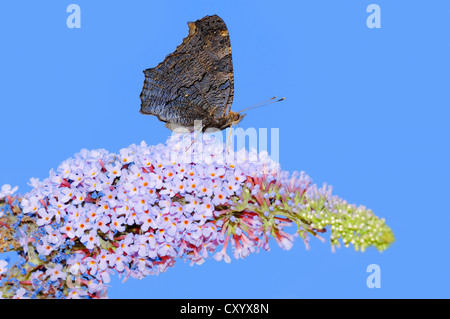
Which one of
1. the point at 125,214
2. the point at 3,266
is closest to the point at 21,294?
the point at 3,266

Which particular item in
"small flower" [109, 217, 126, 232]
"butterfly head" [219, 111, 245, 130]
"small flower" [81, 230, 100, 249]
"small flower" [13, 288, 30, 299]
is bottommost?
"small flower" [13, 288, 30, 299]

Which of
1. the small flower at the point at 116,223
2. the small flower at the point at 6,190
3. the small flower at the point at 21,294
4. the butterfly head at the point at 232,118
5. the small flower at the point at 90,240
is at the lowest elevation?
the small flower at the point at 21,294

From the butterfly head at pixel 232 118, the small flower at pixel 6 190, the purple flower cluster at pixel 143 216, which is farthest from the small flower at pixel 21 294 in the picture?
the butterfly head at pixel 232 118

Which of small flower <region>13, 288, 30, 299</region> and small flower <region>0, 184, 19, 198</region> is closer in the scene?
small flower <region>13, 288, 30, 299</region>

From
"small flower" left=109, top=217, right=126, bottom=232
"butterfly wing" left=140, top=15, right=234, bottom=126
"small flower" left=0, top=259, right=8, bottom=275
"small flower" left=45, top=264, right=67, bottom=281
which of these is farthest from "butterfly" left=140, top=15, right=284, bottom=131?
"small flower" left=0, top=259, right=8, bottom=275

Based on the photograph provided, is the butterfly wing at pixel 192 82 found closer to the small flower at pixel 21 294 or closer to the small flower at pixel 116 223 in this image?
the small flower at pixel 116 223

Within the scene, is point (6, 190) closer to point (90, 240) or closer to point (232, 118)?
point (90, 240)

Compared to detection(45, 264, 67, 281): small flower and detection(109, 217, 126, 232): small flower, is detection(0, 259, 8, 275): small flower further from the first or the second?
detection(109, 217, 126, 232): small flower
